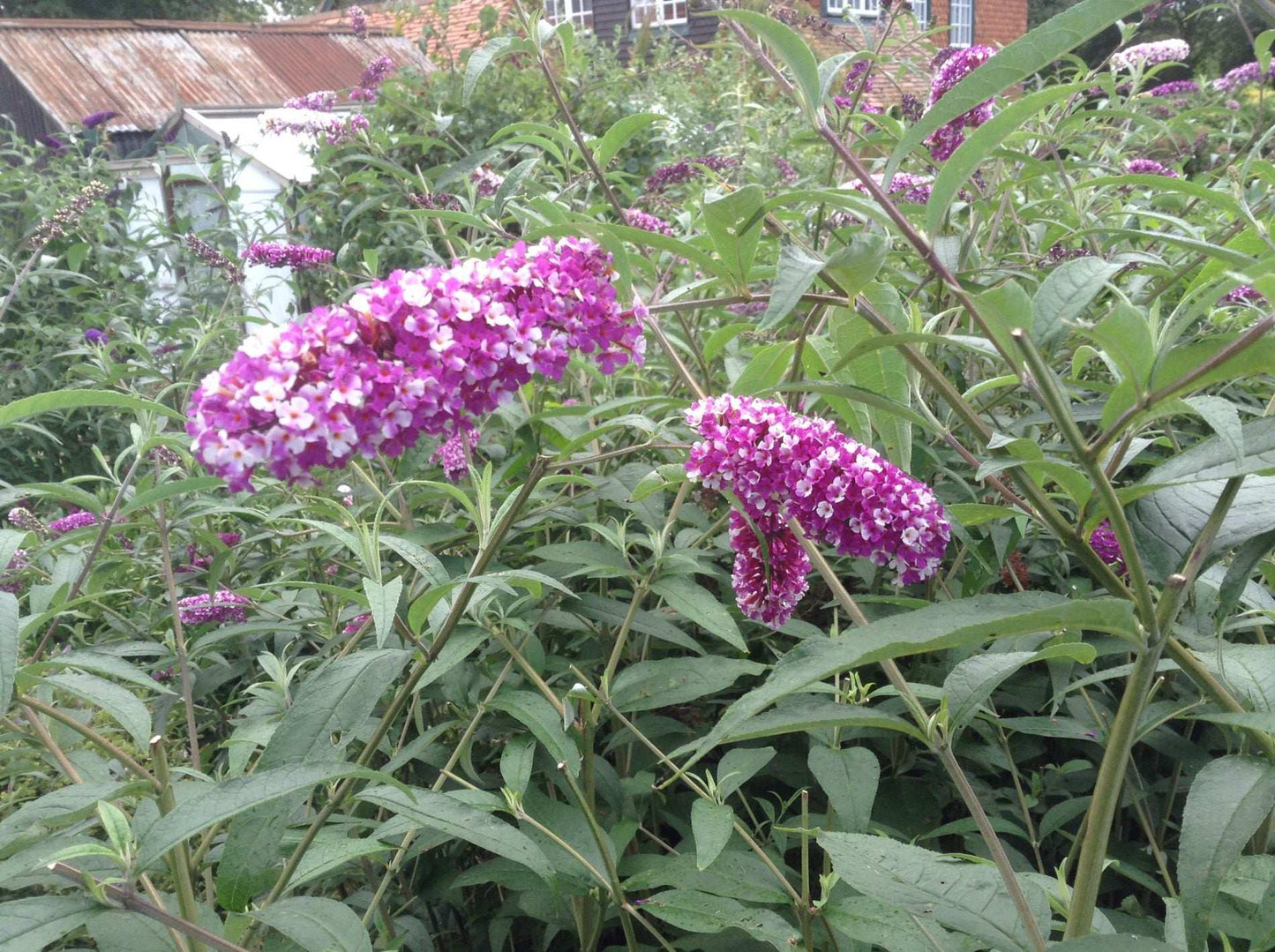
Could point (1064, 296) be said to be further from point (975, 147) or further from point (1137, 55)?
point (1137, 55)

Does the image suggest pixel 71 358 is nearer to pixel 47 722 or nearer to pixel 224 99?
pixel 47 722

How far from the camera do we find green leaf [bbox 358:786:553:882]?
1.25 m

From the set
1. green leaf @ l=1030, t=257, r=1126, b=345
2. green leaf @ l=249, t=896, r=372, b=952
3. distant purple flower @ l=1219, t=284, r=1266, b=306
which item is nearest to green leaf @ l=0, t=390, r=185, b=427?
green leaf @ l=249, t=896, r=372, b=952

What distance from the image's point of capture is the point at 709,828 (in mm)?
1384

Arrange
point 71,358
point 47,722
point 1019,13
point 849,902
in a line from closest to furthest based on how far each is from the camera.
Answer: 1. point 849,902
2. point 47,722
3. point 71,358
4. point 1019,13

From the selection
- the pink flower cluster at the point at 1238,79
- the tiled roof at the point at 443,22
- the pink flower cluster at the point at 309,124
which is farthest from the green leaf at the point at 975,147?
the pink flower cluster at the point at 1238,79

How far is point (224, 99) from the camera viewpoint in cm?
1464

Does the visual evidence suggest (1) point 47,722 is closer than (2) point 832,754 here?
No

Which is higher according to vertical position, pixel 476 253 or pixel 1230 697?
pixel 476 253

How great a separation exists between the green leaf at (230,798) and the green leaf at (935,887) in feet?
1.85

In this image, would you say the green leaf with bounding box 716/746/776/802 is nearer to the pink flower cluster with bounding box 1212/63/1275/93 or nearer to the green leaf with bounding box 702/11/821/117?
the green leaf with bounding box 702/11/821/117

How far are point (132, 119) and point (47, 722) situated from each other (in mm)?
14229

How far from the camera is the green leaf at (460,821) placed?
1.25 metres

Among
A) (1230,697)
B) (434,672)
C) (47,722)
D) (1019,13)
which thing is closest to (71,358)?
(47,722)
